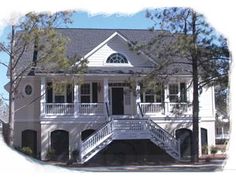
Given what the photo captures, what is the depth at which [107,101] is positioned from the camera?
5.36 metres

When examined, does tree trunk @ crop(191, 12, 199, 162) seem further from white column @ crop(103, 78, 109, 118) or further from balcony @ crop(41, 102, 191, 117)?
white column @ crop(103, 78, 109, 118)

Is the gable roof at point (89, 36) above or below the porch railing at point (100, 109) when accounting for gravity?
above

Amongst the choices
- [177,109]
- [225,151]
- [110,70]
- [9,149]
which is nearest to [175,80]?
[177,109]

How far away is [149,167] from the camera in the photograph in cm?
429

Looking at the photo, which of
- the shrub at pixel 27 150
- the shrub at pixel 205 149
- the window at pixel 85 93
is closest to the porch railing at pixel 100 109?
the window at pixel 85 93

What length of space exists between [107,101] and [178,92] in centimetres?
77

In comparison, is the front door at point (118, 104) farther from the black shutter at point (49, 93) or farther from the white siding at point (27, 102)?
the white siding at point (27, 102)

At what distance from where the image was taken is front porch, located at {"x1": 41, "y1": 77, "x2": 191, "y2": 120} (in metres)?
4.70

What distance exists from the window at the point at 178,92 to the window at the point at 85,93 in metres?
0.93

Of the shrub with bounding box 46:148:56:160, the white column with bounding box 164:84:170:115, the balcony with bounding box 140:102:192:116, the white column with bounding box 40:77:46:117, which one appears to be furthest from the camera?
the white column with bounding box 164:84:170:115

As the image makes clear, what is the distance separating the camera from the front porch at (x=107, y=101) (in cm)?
470

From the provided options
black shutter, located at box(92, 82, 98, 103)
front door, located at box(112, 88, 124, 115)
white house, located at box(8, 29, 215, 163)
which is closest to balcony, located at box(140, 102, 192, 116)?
white house, located at box(8, 29, 215, 163)

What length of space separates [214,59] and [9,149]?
2.17 metres

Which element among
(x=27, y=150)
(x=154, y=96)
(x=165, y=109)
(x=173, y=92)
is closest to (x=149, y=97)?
(x=154, y=96)
